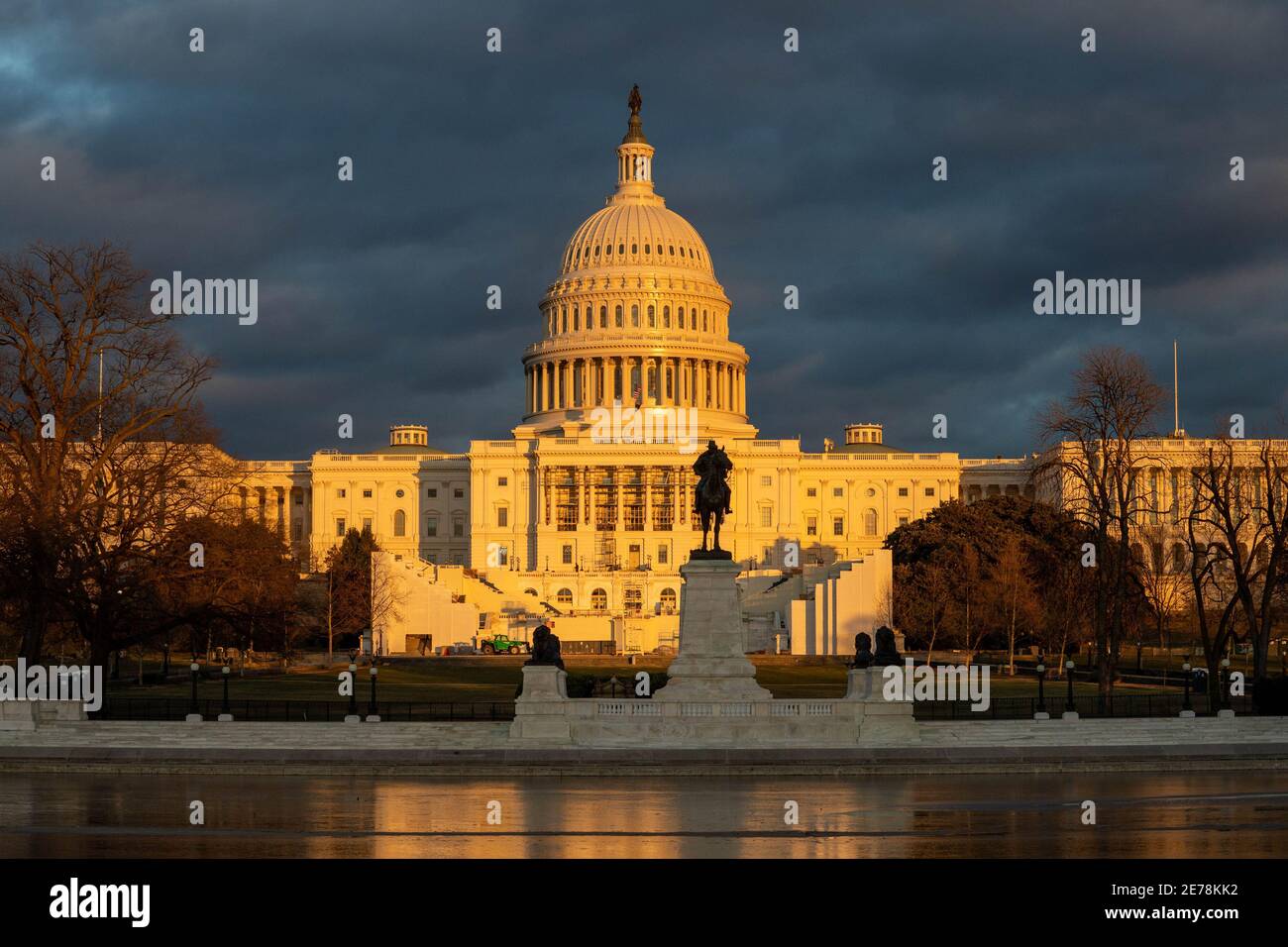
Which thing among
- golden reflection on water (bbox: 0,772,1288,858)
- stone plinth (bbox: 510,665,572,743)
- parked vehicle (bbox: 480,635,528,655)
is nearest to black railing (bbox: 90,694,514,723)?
stone plinth (bbox: 510,665,572,743)

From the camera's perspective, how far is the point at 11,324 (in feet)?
156

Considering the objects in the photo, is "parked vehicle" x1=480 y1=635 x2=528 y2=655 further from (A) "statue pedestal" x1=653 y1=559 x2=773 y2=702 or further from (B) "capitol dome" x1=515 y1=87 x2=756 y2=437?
(B) "capitol dome" x1=515 y1=87 x2=756 y2=437

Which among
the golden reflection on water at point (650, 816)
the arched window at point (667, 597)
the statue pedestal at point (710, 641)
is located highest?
the arched window at point (667, 597)

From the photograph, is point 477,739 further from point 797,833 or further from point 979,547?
point 979,547

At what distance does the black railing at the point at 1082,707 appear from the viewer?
47.3m

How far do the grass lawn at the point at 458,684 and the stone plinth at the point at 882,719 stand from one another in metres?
14.8

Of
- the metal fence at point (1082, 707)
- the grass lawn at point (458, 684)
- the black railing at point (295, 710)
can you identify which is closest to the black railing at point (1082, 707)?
the metal fence at point (1082, 707)

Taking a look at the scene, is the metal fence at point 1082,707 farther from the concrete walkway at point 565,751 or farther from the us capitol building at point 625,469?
the us capitol building at point 625,469

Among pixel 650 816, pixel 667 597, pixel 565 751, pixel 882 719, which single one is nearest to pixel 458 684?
pixel 565 751

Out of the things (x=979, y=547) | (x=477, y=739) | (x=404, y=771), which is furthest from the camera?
(x=979, y=547)

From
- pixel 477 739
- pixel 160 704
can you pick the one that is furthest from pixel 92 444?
pixel 477 739

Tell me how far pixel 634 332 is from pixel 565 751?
12278 cm
